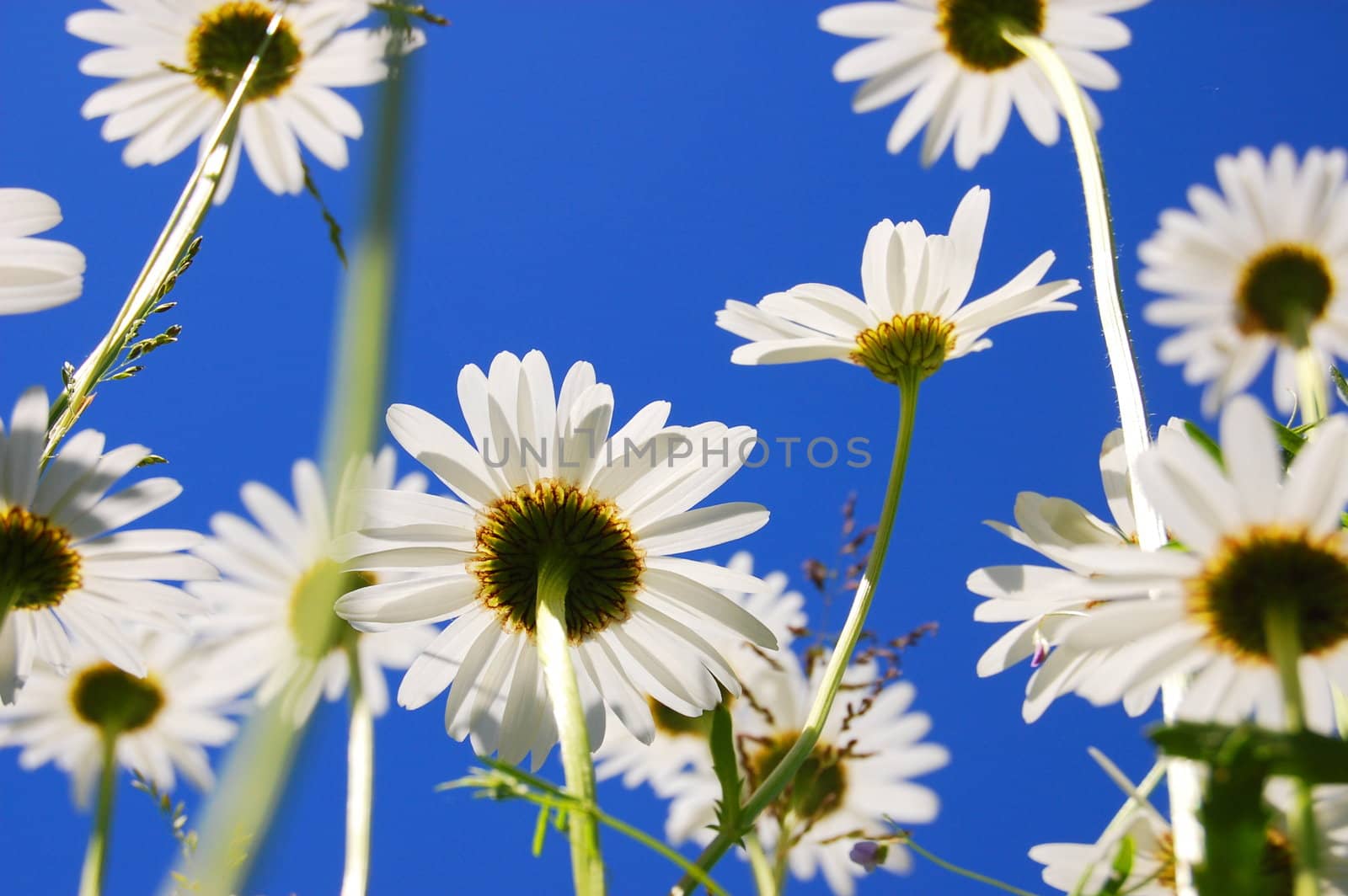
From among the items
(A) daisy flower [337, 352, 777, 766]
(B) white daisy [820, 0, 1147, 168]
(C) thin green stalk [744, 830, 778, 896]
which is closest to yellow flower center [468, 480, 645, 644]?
(A) daisy flower [337, 352, 777, 766]

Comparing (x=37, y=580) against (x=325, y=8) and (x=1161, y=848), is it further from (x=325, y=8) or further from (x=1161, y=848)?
(x=1161, y=848)

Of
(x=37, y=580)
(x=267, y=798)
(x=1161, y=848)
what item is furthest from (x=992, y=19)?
(x=267, y=798)

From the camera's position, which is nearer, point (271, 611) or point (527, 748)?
point (527, 748)

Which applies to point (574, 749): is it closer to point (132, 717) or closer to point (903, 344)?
point (903, 344)

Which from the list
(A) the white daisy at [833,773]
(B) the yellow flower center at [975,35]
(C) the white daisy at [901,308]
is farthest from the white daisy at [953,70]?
(A) the white daisy at [833,773]

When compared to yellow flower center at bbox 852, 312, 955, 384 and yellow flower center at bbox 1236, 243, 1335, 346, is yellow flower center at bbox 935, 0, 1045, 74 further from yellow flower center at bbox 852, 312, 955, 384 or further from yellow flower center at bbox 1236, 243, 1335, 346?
yellow flower center at bbox 852, 312, 955, 384

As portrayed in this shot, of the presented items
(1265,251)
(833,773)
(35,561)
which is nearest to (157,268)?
(35,561)

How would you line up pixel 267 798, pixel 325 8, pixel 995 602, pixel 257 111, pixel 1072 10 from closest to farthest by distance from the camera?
pixel 267 798 → pixel 995 602 → pixel 325 8 → pixel 257 111 → pixel 1072 10
